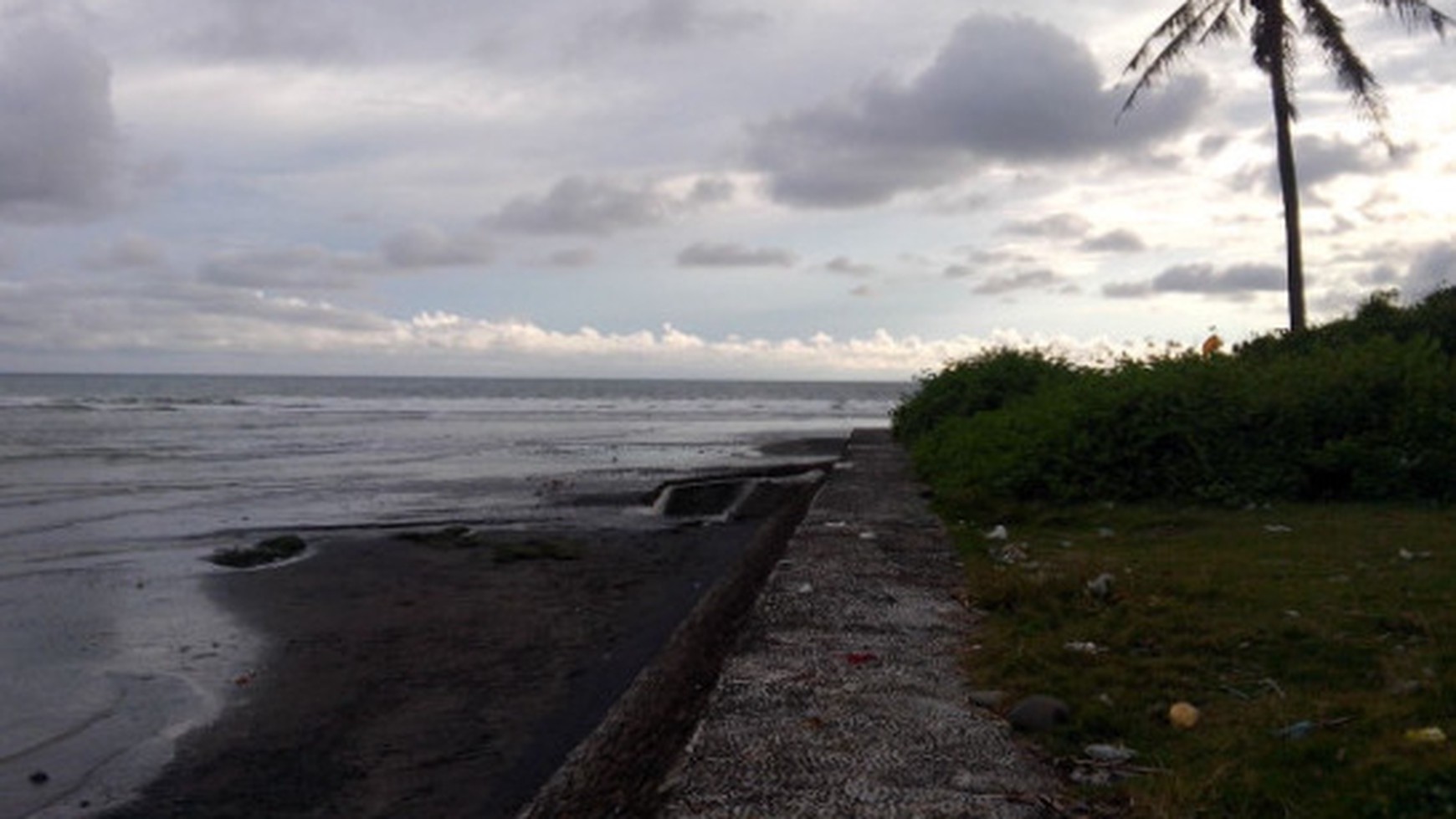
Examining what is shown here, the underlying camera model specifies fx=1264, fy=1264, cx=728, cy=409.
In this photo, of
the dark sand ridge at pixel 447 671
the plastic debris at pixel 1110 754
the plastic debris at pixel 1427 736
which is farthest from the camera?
the dark sand ridge at pixel 447 671

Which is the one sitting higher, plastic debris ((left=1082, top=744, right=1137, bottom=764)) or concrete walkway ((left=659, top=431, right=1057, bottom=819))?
concrete walkway ((left=659, top=431, right=1057, bottom=819))

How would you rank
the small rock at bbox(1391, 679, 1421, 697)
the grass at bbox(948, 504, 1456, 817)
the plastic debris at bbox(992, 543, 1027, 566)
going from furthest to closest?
1. the plastic debris at bbox(992, 543, 1027, 566)
2. the small rock at bbox(1391, 679, 1421, 697)
3. the grass at bbox(948, 504, 1456, 817)

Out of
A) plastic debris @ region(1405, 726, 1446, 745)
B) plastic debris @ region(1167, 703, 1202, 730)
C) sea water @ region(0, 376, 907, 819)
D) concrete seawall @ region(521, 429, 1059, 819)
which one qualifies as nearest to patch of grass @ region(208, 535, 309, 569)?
sea water @ region(0, 376, 907, 819)

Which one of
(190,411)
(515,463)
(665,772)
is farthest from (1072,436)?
(190,411)

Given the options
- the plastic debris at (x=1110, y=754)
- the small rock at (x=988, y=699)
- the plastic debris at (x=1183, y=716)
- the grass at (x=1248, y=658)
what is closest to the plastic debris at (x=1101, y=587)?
the grass at (x=1248, y=658)

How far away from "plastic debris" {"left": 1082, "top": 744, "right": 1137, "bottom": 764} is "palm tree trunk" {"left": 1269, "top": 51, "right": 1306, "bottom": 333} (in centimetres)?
1460

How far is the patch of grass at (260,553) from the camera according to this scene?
1262 centimetres

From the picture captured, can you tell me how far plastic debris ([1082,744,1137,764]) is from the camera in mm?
4305

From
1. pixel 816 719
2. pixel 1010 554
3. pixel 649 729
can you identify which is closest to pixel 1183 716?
pixel 816 719

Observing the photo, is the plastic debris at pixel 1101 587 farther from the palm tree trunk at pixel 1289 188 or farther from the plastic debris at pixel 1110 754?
the palm tree trunk at pixel 1289 188

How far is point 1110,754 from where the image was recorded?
433 centimetres

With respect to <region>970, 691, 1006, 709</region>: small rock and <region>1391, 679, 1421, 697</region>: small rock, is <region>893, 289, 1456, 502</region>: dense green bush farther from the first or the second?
<region>970, 691, 1006, 709</region>: small rock

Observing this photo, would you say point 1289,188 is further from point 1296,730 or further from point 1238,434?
point 1296,730

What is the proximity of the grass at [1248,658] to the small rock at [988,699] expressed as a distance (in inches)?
4.1
